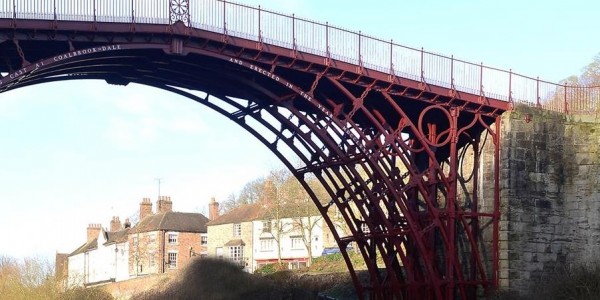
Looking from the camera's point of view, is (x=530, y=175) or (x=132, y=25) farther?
(x=530, y=175)

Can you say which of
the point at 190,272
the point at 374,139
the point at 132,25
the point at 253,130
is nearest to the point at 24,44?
the point at 132,25

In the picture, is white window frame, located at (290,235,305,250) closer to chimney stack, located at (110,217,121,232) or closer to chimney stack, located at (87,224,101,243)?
chimney stack, located at (110,217,121,232)

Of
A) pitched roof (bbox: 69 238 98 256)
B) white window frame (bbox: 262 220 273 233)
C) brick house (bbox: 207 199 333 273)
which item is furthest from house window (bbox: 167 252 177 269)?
pitched roof (bbox: 69 238 98 256)

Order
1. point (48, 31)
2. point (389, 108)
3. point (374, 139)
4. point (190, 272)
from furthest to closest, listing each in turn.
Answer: point (190, 272)
point (389, 108)
point (374, 139)
point (48, 31)

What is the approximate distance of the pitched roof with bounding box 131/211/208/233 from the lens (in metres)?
72.4

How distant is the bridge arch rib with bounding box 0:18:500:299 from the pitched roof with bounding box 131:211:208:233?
4839 cm

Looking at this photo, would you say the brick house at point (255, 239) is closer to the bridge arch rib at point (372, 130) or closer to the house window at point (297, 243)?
the house window at point (297, 243)

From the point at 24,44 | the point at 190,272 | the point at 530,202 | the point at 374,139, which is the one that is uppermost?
the point at 24,44

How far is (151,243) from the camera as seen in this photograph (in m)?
72.8

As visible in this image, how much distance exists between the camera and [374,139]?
950 inches

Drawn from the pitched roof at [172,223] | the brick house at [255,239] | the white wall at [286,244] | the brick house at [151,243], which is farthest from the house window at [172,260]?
the white wall at [286,244]

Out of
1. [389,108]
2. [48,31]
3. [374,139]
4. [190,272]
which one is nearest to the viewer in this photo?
[48,31]

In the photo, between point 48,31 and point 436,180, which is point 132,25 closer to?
point 48,31

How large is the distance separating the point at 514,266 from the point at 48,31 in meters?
14.4
